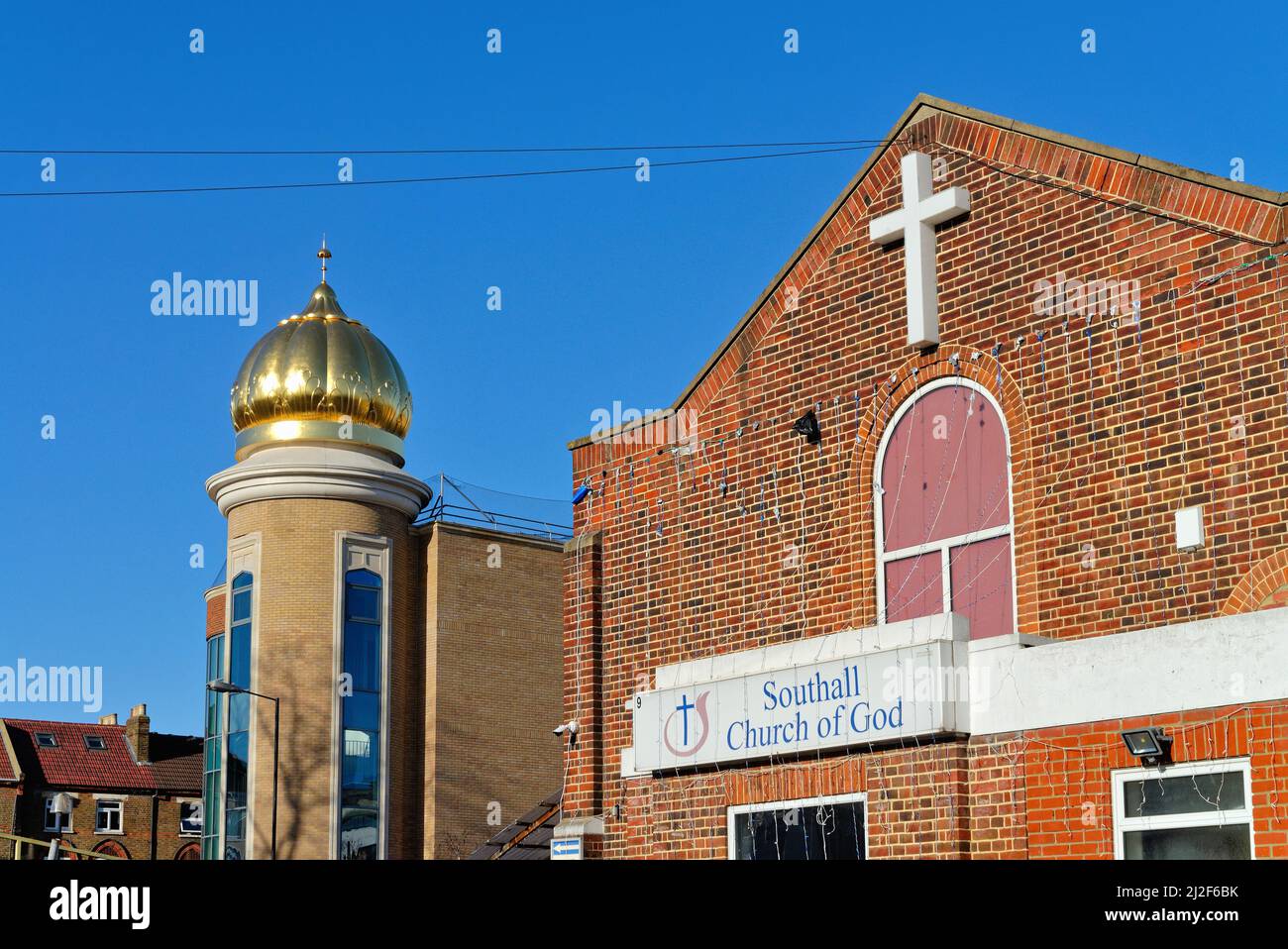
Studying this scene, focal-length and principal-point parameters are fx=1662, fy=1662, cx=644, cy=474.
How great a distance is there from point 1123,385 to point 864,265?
3.42m

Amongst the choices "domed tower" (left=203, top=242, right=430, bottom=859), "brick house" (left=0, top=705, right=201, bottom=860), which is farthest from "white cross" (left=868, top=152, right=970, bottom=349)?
"brick house" (left=0, top=705, right=201, bottom=860)

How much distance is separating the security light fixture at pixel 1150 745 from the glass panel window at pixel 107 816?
59.1 m

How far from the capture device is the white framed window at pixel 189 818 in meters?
67.3

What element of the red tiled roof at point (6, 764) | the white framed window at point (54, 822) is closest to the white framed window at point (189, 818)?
the white framed window at point (54, 822)

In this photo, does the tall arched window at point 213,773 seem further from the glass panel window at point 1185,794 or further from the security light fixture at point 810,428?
the glass panel window at point 1185,794

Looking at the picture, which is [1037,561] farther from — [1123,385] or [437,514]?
[437,514]

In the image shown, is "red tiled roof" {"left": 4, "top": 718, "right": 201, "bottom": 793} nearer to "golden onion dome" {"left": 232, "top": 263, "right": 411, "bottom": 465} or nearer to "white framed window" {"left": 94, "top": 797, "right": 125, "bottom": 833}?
"white framed window" {"left": 94, "top": 797, "right": 125, "bottom": 833}

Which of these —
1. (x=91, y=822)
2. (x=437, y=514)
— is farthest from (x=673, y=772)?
(x=91, y=822)

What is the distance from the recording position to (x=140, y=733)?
68.3 m

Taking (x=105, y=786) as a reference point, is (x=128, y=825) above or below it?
below

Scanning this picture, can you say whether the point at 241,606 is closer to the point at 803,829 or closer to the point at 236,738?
the point at 236,738

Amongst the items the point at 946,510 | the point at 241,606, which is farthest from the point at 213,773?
the point at 946,510

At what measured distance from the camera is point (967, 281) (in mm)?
15398

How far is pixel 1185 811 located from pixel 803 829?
3.81 m
